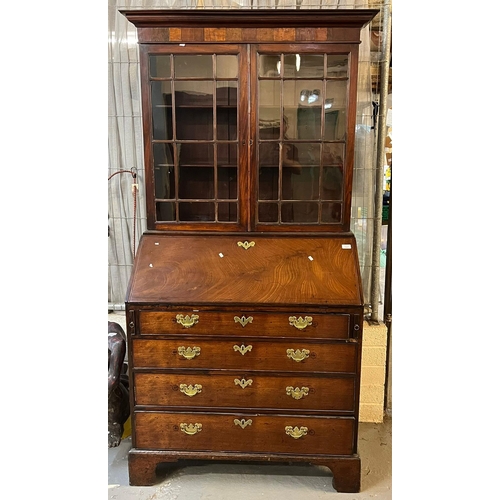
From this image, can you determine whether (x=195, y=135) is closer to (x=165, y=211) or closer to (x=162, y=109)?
(x=162, y=109)

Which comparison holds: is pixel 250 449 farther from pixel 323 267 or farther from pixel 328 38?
pixel 328 38

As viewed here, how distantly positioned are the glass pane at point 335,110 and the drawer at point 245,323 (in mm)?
785

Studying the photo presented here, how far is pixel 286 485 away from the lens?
2.01 m

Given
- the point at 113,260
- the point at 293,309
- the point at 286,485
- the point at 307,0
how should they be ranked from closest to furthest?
the point at 293,309 → the point at 286,485 → the point at 307,0 → the point at 113,260

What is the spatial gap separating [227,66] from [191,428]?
154 centimetres

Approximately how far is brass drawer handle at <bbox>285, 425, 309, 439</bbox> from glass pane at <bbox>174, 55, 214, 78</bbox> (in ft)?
5.01

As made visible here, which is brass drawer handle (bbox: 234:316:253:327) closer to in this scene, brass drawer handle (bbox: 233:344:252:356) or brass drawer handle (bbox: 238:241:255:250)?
brass drawer handle (bbox: 233:344:252:356)

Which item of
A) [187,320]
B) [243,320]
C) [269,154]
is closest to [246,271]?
[243,320]

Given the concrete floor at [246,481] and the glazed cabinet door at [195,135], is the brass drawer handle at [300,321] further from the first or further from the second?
the concrete floor at [246,481]

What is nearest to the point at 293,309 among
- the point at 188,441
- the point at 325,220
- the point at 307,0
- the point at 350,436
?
the point at 325,220

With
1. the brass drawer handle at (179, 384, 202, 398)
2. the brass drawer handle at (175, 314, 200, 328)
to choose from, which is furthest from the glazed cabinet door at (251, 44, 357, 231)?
the brass drawer handle at (179, 384, 202, 398)

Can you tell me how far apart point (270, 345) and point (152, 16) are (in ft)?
4.66

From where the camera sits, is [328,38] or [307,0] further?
[307,0]

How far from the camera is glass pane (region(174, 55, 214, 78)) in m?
1.91
